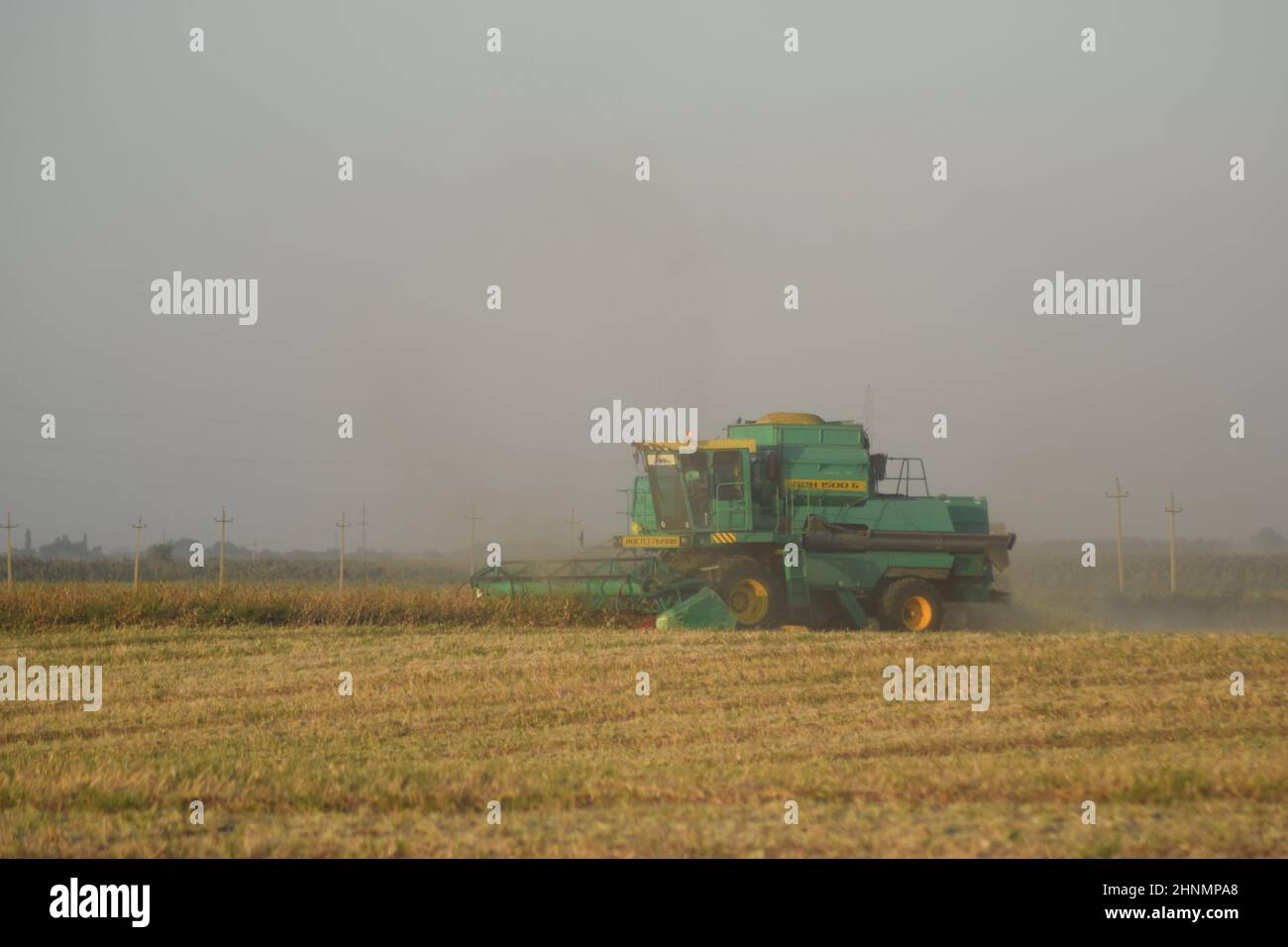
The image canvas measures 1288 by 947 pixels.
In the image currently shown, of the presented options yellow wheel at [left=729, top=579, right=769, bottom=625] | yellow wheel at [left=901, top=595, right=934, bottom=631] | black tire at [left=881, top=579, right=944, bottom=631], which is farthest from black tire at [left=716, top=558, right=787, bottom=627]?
yellow wheel at [left=901, top=595, right=934, bottom=631]

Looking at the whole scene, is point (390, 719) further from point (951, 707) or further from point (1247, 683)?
point (1247, 683)

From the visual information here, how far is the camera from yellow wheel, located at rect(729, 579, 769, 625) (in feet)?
63.8

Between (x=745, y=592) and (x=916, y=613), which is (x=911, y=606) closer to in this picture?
(x=916, y=613)

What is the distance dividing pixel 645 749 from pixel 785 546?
1036 centimetres

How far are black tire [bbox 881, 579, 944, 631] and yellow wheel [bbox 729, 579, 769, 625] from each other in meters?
2.06

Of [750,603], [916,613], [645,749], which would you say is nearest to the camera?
[645,749]

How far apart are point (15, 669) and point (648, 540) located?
31.7 ft

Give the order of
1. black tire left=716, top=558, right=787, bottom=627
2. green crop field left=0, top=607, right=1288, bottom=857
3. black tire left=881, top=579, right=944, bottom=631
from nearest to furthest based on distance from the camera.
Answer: green crop field left=0, top=607, right=1288, bottom=857 → black tire left=716, top=558, right=787, bottom=627 → black tire left=881, top=579, right=944, bottom=631

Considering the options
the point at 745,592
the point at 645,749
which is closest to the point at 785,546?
the point at 745,592

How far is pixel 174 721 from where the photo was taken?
36.0 feet

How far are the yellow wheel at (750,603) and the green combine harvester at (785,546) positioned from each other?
0.05 ft

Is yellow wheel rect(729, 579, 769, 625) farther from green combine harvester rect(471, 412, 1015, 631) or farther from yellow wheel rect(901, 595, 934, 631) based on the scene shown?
yellow wheel rect(901, 595, 934, 631)

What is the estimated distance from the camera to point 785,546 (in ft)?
64.2
